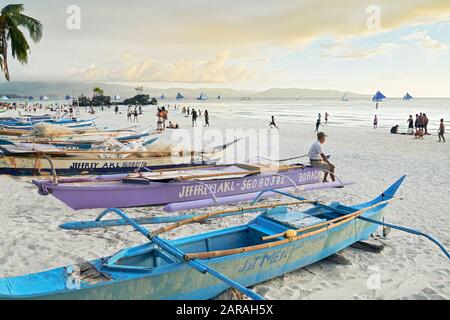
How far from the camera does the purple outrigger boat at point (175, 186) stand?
7.66 meters

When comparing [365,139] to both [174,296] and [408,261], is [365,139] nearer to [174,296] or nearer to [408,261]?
[408,261]

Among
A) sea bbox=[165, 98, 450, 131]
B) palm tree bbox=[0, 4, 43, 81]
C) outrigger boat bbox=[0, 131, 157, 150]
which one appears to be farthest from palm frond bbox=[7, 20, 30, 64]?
sea bbox=[165, 98, 450, 131]

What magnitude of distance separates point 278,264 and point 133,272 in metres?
2.09

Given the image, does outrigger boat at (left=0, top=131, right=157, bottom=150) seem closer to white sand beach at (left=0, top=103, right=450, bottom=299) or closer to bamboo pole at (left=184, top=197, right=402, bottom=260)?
white sand beach at (left=0, top=103, right=450, bottom=299)

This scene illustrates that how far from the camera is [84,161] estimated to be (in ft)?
38.1

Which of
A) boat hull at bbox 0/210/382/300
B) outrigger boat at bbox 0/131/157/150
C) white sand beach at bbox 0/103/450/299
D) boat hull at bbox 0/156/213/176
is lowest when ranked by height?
white sand beach at bbox 0/103/450/299

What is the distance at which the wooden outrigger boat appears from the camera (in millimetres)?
3811

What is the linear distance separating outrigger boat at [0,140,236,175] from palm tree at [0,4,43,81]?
10.7m

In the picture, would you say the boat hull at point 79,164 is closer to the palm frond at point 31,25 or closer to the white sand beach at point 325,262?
the white sand beach at point 325,262

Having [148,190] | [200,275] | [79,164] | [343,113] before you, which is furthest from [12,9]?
[343,113]

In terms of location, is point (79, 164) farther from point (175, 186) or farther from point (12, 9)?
point (12, 9)

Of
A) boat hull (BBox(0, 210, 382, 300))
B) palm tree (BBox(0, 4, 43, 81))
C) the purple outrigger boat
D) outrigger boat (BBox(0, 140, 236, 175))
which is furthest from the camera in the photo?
palm tree (BBox(0, 4, 43, 81))
